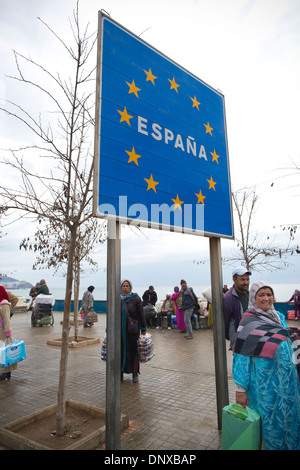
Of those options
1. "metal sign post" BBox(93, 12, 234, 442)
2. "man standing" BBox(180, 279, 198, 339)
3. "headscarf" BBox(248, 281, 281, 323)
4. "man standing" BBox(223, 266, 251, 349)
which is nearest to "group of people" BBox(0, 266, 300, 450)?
"headscarf" BBox(248, 281, 281, 323)

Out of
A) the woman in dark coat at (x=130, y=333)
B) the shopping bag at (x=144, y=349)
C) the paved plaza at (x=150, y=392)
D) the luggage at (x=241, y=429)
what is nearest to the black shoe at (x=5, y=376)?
the paved plaza at (x=150, y=392)

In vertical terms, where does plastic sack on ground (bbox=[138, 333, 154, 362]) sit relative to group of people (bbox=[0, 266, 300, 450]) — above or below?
below

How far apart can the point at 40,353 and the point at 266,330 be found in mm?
7233

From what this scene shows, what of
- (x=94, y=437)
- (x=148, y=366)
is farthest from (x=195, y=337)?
(x=94, y=437)

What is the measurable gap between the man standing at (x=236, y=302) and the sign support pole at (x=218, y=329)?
8 centimetres

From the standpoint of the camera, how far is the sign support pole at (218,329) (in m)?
3.81

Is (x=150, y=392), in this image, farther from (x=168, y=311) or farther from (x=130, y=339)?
(x=168, y=311)

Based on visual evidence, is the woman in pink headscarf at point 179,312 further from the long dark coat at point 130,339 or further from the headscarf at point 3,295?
the headscarf at point 3,295

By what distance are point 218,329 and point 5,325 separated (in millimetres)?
4160

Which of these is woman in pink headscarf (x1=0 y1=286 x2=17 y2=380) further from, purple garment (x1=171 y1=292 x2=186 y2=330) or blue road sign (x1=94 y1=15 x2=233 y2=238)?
purple garment (x1=171 y1=292 x2=186 y2=330)

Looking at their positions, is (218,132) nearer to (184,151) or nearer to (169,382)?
(184,151)

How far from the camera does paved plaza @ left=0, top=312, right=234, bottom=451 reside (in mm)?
3623

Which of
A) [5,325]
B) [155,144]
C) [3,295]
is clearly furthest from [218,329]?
[3,295]

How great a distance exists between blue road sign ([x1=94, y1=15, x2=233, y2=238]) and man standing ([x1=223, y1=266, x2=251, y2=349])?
62 cm
